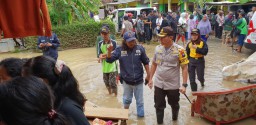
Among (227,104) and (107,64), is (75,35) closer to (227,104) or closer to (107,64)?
(107,64)

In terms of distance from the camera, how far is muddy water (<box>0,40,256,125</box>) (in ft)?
17.8

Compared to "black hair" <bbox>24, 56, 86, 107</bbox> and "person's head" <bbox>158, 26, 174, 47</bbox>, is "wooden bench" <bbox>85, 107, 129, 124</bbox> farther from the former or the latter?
"black hair" <bbox>24, 56, 86, 107</bbox>

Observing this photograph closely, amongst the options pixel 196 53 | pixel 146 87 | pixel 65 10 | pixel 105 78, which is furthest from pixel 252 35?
pixel 65 10

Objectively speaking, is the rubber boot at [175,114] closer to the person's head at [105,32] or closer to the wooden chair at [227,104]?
the wooden chair at [227,104]

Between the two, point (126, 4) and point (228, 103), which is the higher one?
point (126, 4)

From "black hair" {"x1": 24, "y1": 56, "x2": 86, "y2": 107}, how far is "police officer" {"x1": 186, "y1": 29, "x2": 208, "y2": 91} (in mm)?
4723

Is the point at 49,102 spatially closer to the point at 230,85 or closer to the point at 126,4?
the point at 230,85

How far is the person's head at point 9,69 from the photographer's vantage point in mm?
2867

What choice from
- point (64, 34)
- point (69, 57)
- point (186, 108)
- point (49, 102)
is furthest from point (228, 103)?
point (64, 34)

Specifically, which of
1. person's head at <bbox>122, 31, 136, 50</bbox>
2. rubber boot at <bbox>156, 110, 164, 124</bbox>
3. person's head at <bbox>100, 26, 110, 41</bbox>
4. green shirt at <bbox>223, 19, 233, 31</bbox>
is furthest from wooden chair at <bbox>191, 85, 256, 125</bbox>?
green shirt at <bbox>223, 19, 233, 31</bbox>

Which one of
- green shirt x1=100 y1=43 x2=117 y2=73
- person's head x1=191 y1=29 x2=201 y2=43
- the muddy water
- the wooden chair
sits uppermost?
person's head x1=191 y1=29 x2=201 y2=43

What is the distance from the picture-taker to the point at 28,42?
1346 cm

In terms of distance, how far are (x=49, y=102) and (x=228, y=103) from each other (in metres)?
3.74

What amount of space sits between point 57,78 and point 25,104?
75 centimetres
